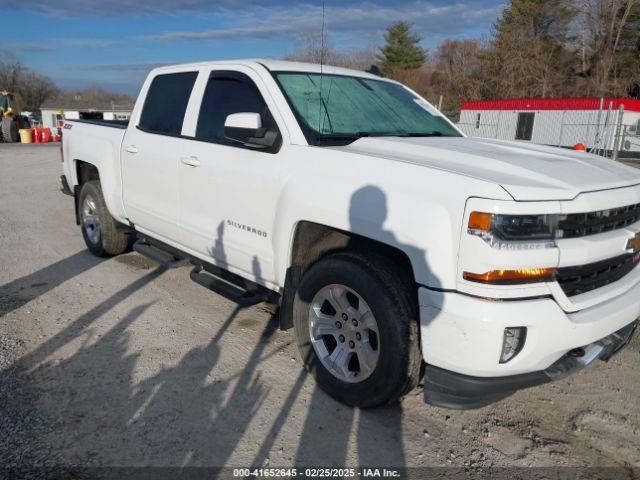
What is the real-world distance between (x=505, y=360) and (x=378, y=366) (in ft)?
2.29

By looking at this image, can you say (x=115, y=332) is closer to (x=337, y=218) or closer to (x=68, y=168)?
(x=337, y=218)

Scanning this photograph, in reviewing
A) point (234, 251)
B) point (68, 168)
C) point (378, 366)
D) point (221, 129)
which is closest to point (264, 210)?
point (234, 251)

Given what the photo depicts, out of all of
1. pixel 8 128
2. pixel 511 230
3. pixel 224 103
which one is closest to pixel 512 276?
pixel 511 230

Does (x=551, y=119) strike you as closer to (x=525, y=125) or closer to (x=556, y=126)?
(x=556, y=126)

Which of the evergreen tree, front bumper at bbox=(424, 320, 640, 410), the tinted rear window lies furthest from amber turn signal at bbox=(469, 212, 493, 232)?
the evergreen tree

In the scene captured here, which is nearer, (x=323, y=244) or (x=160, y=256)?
(x=323, y=244)

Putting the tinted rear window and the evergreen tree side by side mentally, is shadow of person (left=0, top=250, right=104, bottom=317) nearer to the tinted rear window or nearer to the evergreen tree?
the tinted rear window

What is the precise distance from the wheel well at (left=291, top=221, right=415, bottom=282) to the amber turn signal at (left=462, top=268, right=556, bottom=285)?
558 mm

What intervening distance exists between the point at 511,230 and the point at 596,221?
1.88 ft

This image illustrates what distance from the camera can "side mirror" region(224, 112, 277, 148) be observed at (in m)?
3.36

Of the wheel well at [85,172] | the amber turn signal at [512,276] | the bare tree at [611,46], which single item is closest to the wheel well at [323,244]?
the amber turn signal at [512,276]

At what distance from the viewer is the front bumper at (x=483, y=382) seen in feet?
8.42

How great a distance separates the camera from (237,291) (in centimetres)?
394

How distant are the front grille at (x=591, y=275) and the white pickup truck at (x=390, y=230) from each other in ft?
0.04
